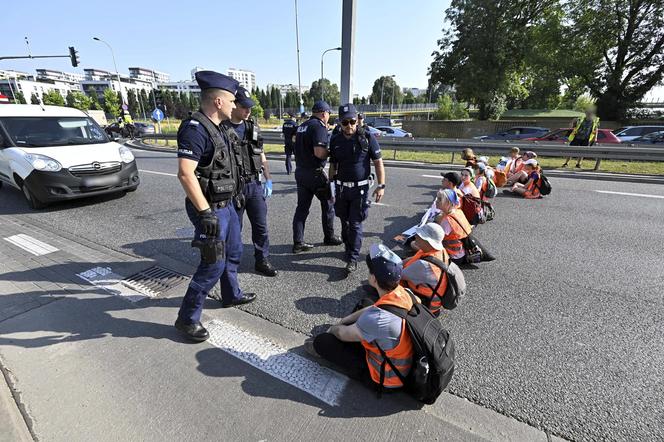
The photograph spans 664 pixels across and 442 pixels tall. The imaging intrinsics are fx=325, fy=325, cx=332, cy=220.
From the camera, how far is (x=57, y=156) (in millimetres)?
5641

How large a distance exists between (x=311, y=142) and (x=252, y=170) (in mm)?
955

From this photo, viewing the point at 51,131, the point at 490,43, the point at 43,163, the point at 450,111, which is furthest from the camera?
the point at 450,111

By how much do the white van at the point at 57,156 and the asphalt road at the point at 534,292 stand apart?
0.44 metres

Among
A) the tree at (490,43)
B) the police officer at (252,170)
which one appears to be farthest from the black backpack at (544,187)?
the tree at (490,43)

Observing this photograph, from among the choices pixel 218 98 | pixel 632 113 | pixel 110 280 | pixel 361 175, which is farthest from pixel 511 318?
pixel 632 113

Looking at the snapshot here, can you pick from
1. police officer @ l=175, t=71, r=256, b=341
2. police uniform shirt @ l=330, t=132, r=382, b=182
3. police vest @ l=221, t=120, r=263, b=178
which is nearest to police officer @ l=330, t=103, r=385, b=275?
police uniform shirt @ l=330, t=132, r=382, b=182

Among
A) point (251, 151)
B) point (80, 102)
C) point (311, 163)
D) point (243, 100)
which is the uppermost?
point (80, 102)

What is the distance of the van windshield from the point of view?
6.11 metres

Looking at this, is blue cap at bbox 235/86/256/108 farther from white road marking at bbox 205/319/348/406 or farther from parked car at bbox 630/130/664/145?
parked car at bbox 630/130/664/145

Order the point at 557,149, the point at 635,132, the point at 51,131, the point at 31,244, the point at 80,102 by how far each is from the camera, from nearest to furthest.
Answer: the point at 31,244
the point at 51,131
the point at 557,149
the point at 635,132
the point at 80,102

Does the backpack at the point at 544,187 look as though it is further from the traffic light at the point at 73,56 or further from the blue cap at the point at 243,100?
the traffic light at the point at 73,56

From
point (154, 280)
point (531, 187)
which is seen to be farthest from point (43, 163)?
point (531, 187)

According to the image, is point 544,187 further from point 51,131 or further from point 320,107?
point 51,131

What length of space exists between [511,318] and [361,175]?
2.02 meters
